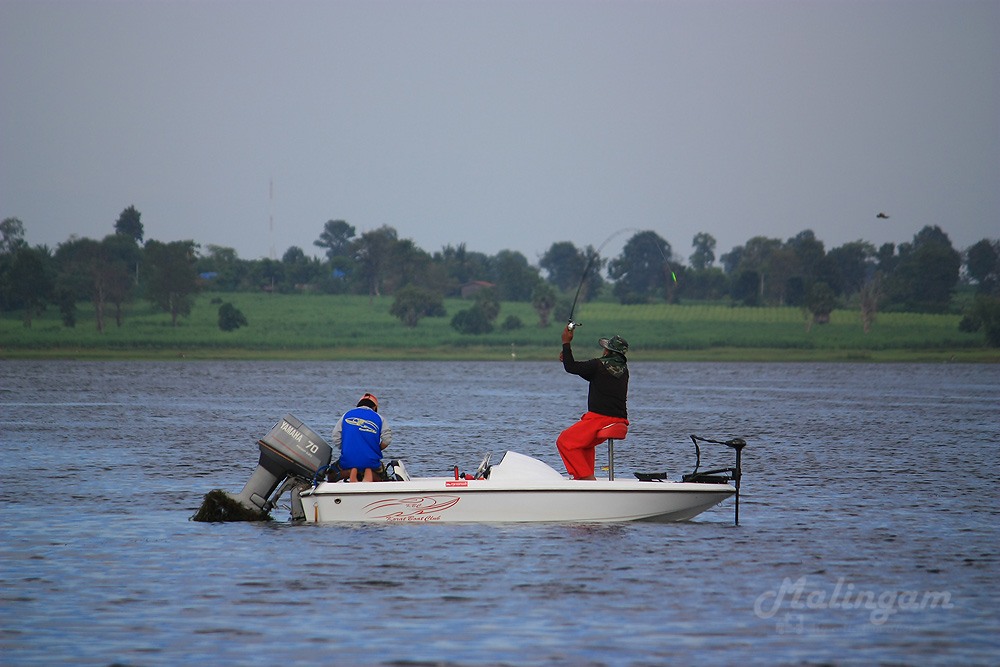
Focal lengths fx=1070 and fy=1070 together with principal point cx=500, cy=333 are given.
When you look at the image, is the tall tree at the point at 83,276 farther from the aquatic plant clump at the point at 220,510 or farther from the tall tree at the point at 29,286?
the aquatic plant clump at the point at 220,510

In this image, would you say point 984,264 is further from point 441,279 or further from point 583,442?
point 583,442

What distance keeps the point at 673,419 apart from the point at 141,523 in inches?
1038

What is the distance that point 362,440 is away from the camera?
13.9m

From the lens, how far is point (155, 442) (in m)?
28.5

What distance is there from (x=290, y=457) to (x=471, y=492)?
93.7 inches

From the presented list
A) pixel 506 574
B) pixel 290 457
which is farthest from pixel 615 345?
pixel 290 457

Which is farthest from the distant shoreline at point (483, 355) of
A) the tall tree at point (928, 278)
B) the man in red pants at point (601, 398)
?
the man in red pants at point (601, 398)

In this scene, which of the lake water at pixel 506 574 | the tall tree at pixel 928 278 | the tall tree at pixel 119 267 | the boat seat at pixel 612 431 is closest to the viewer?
the lake water at pixel 506 574

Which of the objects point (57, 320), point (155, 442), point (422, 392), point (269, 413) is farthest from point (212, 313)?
point (155, 442)

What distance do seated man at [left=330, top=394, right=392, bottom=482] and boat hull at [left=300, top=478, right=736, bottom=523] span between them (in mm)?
309

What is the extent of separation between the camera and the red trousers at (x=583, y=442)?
13945 millimetres

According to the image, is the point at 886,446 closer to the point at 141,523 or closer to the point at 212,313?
the point at 141,523

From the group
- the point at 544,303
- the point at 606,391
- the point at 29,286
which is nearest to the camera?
the point at 606,391

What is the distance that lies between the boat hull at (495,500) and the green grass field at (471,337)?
113 m
